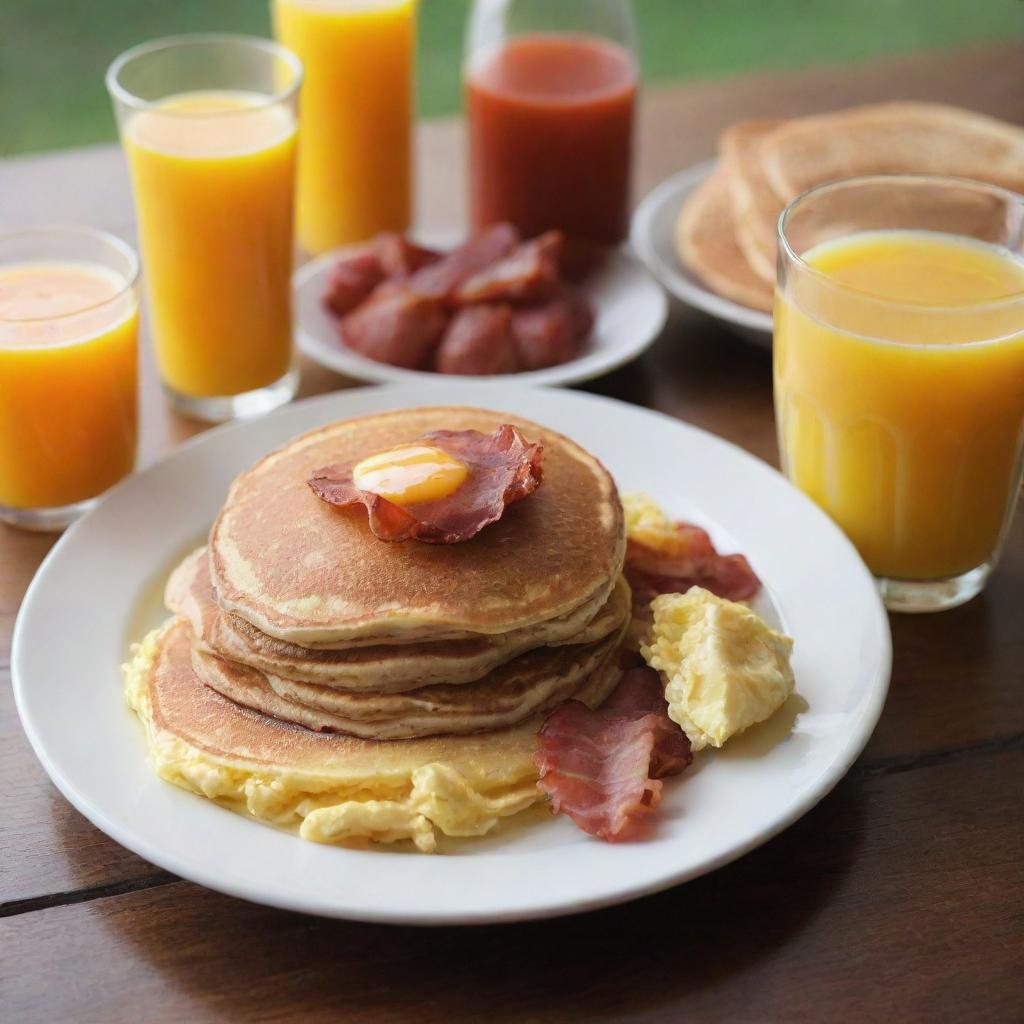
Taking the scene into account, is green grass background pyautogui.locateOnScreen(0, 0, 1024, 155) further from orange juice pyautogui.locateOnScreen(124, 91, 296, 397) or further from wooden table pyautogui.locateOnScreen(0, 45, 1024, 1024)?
wooden table pyautogui.locateOnScreen(0, 45, 1024, 1024)

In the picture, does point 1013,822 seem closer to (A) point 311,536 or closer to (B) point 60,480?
(A) point 311,536

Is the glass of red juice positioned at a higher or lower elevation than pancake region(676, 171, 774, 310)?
higher

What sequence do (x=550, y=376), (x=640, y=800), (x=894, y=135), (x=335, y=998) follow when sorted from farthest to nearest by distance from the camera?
1. (x=894, y=135)
2. (x=550, y=376)
3. (x=640, y=800)
4. (x=335, y=998)

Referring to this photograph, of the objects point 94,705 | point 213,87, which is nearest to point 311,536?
point 94,705

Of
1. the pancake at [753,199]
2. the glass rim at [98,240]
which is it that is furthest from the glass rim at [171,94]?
the pancake at [753,199]

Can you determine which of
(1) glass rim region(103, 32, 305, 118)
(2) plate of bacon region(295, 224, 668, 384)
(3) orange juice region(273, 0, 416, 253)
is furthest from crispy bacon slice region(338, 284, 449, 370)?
(3) orange juice region(273, 0, 416, 253)
